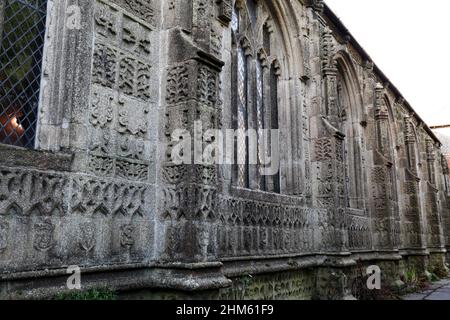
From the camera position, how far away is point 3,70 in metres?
3.77

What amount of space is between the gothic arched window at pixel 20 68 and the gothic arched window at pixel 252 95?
337cm

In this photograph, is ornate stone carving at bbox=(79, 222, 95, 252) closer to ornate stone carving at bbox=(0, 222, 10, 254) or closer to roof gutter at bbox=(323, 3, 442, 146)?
ornate stone carving at bbox=(0, 222, 10, 254)

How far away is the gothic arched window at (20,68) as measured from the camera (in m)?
3.76

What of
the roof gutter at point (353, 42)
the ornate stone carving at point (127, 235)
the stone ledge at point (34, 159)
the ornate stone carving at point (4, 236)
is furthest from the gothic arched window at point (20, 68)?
the roof gutter at point (353, 42)

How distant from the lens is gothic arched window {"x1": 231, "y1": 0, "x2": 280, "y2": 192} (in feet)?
22.8

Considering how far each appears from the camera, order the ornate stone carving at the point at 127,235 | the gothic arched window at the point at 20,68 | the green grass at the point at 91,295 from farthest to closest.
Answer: the ornate stone carving at the point at 127,235 → the gothic arched window at the point at 20,68 → the green grass at the point at 91,295

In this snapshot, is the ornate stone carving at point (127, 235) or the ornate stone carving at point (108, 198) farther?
the ornate stone carving at point (127, 235)

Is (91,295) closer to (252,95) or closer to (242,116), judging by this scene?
(242,116)

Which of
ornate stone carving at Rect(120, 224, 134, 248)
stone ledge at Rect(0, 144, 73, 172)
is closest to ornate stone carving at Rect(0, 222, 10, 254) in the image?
stone ledge at Rect(0, 144, 73, 172)

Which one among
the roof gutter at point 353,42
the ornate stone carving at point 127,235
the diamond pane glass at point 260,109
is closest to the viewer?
the ornate stone carving at point 127,235

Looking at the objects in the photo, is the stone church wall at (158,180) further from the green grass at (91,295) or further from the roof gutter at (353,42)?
the roof gutter at (353,42)

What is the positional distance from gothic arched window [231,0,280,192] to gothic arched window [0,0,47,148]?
3371mm

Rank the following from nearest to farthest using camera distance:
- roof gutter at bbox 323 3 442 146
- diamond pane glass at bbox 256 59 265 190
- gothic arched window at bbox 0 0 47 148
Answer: gothic arched window at bbox 0 0 47 148, diamond pane glass at bbox 256 59 265 190, roof gutter at bbox 323 3 442 146

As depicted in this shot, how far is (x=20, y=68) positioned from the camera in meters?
3.90
